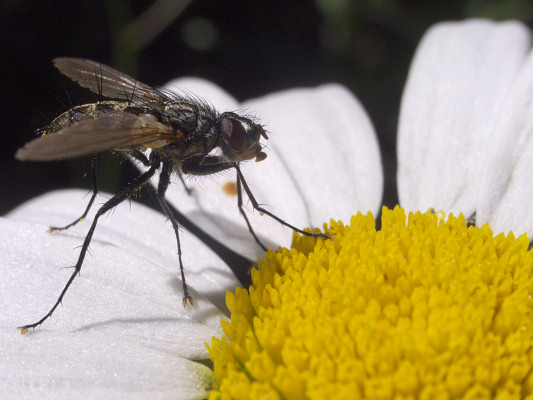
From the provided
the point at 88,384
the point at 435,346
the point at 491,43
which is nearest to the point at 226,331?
the point at 88,384

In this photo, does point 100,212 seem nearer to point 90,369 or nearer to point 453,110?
point 90,369

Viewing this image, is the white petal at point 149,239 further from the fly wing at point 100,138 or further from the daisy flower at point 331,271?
the fly wing at point 100,138

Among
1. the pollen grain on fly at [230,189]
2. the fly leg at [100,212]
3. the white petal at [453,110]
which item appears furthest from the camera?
the pollen grain on fly at [230,189]

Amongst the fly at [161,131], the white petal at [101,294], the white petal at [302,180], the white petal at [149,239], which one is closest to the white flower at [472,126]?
the white petal at [302,180]

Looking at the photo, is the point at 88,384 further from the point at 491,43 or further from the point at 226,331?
the point at 491,43

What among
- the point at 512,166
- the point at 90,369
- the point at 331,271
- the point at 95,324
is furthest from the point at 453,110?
the point at 90,369
